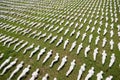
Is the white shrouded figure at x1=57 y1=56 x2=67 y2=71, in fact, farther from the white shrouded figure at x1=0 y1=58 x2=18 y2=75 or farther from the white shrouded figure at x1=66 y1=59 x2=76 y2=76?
the white shrouded figure at x1=0 y1=58 x2=18 y2=75

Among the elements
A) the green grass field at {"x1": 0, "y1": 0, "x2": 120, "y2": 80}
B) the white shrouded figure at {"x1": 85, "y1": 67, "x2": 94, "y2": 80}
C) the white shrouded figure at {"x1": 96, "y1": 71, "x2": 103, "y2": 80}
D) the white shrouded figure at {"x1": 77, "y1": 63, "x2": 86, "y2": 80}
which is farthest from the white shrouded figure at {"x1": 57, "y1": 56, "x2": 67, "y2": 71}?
the white shrouded figure at {"x1": 96, "y1": 71, "x2": 103, "y2": 80}

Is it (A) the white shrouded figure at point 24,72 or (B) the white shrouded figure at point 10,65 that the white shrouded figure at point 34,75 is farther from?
(B) the white shrouded figure at point 10,65

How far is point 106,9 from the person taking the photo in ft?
81.6

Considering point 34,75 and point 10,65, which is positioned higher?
point 10,65

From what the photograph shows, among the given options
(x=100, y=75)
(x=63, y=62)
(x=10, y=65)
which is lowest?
(x=100, y=75)

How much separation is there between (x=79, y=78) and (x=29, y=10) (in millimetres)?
16387

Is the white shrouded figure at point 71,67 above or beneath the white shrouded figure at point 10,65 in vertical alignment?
beneath

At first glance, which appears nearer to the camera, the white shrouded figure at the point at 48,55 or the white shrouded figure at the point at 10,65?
the white shrouded figure at the point at 10,65

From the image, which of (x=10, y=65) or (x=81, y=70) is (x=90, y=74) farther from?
(x=10, y=65)

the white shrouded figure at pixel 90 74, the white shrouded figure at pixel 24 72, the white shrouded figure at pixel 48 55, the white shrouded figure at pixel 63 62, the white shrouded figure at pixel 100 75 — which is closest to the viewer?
the white shrouded figure at pixel 100 75

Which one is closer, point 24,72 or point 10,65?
point 24,72

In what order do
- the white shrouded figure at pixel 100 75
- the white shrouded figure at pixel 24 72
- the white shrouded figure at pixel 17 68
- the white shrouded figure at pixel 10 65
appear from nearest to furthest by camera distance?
1. the white shrouded figure at pixel 100 75
2. the white shrouded figure at pixel 24 72
3. the white shrouded figure at pixel 17 68
4. the white shrouded figure at pixel 10 65

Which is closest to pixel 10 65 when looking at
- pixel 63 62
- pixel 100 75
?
pixel 63 62

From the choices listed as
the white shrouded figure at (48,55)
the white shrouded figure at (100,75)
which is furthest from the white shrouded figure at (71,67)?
the white shrouded figure at (48,55)
